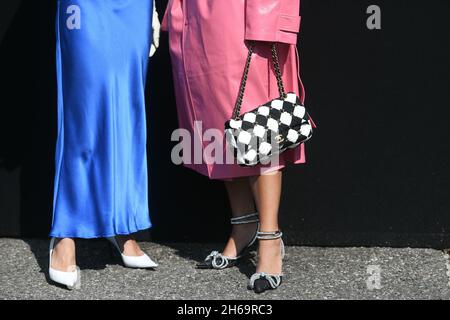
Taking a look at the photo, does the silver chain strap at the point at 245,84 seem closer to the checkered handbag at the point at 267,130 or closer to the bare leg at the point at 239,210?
the checkered handbag at the point at 267,130

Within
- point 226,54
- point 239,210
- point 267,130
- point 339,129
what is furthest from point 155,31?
point 339,129

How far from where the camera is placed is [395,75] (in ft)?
14.2

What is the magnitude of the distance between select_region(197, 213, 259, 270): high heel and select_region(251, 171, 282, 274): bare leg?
27cm

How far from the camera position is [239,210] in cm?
421

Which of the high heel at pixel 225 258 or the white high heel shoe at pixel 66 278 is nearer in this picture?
the white high heel shoe at pixel 66 278

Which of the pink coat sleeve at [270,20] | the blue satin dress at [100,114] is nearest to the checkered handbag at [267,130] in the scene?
the pink coat sleeve at [270,20]

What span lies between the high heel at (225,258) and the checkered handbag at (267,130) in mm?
561

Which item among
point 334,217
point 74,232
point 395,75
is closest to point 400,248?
point 334,217

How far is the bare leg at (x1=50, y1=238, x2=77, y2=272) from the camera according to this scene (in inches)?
158

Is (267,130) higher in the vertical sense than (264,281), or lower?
higher

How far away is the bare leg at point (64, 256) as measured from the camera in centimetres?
400

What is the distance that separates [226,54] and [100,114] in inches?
24.8

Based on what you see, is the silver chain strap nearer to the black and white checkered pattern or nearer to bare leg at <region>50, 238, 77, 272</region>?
the black and white checkered pattern

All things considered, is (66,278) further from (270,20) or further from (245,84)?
(270,20)
